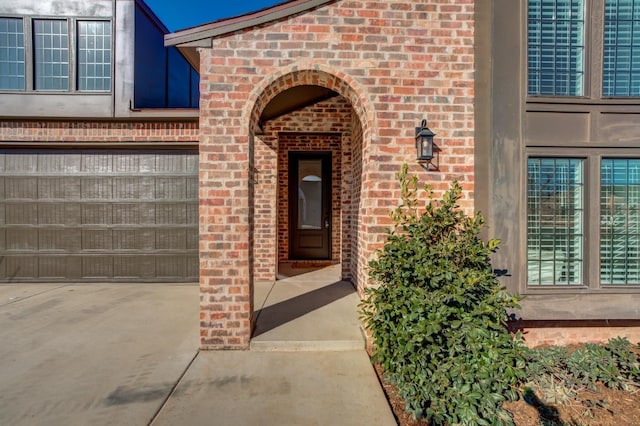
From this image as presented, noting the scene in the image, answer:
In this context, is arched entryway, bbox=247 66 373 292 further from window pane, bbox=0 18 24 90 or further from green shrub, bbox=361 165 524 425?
window pane, bbox=0 18 24 90

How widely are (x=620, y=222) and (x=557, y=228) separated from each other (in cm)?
66

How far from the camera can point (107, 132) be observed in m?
4.91

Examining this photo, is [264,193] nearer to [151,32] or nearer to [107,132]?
[107,132]

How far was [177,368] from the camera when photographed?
2.54 meters

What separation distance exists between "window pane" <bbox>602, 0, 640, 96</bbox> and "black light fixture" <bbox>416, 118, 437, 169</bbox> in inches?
77.4

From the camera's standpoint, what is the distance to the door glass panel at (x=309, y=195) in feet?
20.0

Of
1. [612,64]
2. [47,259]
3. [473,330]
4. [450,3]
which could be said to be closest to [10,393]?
[473,330]

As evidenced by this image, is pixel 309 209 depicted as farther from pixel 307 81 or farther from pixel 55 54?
pixel 55 54


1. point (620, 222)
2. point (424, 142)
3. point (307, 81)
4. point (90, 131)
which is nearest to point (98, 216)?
point (90, 131)

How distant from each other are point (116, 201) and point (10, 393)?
11.6ft

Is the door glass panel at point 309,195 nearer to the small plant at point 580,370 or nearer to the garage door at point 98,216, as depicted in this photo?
the garage door at point 98,216

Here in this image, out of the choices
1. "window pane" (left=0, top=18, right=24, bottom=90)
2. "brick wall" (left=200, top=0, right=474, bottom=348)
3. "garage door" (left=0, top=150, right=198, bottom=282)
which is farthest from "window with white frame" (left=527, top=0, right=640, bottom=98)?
"window pane" (left=0, top=18, right=24, bottom=90)

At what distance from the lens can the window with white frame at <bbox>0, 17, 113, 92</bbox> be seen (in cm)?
475

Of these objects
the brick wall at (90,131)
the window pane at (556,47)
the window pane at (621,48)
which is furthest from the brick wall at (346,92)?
the brick wall at (90,131)
